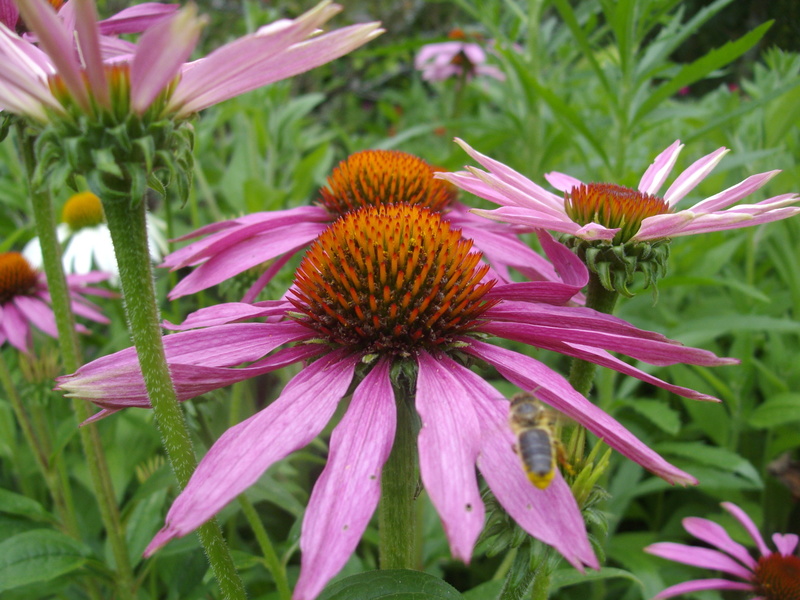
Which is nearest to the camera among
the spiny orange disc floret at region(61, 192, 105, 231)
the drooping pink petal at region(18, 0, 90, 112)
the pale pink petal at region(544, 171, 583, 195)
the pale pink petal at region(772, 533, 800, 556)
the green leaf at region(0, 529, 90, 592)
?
the drooping pink petal at region(18, 0, 90, 112)

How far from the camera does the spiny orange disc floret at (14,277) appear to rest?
1.68 meters

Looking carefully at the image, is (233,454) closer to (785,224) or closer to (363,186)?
(363,186)

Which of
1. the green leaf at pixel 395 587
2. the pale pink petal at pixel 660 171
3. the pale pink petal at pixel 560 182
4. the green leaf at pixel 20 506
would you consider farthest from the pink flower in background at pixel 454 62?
the green leaf at pixel 395 587

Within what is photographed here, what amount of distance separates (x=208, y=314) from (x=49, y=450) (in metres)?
0.85

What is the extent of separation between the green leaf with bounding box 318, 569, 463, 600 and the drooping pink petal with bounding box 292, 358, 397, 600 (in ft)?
0.37

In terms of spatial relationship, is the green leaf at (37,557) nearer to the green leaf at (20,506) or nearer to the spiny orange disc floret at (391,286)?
the green leaf at (20,506)

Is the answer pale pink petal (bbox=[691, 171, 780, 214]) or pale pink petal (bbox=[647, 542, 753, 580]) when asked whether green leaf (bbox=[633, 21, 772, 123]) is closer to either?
pale pink petal (bbox=[691, 171, 780, 214])

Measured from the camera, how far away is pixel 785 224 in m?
1.96

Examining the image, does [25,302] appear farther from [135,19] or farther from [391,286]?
[391,286]

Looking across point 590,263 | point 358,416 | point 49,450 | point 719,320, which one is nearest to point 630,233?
point 590,263

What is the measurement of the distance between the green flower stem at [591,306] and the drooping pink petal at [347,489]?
30cm

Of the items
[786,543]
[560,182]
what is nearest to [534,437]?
[560,182]

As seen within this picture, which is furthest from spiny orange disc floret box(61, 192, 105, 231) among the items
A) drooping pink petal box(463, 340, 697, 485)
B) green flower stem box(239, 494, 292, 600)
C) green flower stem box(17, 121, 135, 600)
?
drooping pink petal box(463, 340, 697, 485)

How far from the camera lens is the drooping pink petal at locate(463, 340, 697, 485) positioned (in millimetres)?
641
